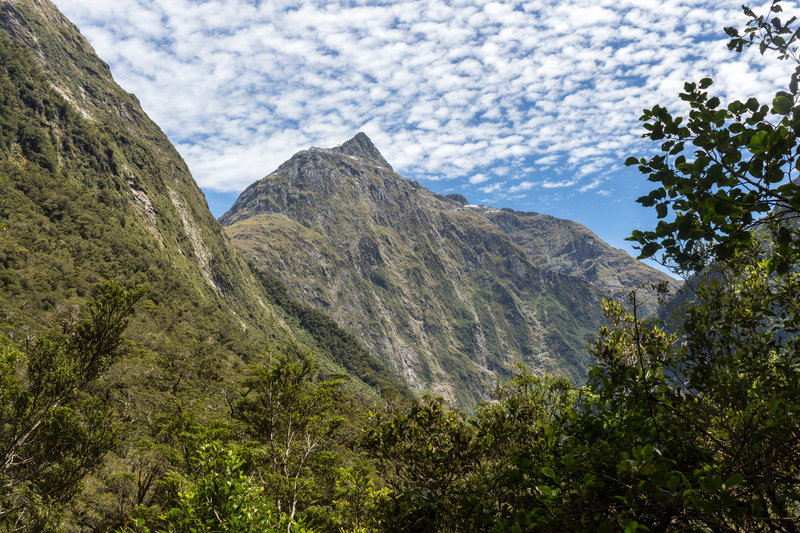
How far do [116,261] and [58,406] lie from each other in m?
111

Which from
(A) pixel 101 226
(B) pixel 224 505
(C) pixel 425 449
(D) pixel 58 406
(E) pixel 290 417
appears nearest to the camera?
(C) pixel 425 449

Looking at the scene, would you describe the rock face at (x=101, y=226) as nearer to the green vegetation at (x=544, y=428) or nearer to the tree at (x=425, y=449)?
the green vegetation at (x=544, y=428)

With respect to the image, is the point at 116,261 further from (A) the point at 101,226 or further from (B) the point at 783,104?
(B) the point at 783,104

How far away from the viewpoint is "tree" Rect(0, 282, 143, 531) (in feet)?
42.0

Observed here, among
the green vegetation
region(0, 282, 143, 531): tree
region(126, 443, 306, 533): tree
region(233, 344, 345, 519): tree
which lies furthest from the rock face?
region(126, 443, 306, 533): tree

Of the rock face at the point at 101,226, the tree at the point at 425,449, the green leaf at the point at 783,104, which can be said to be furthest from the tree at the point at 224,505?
the rock face at the point at 101,226

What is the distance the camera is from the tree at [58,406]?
42.0 ft

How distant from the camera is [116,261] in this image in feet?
346

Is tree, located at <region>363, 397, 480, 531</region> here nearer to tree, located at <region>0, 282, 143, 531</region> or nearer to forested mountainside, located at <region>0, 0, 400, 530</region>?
tree, located at <region>0, 282, 143, 531</region>

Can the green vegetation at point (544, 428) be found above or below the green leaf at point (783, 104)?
below

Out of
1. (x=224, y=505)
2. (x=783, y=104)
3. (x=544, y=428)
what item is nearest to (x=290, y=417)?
(x=224, y=505)

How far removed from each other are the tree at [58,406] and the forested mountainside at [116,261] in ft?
1.39

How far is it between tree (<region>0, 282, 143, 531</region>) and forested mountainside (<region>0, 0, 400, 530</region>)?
16.7 inches

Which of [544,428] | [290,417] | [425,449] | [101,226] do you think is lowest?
[290,417]
